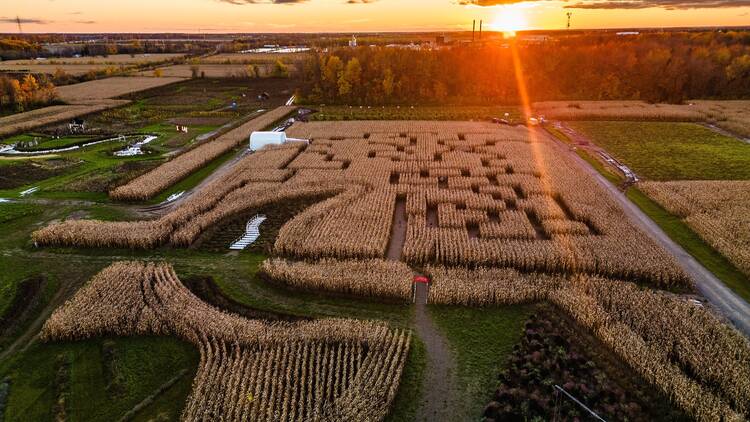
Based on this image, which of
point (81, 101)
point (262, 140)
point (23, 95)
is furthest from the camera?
point (81, 101)

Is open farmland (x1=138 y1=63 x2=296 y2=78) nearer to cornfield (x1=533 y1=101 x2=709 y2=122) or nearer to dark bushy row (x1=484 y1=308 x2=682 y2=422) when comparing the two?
cornfield (x1=533 y1=101 x2=709 y2=122)

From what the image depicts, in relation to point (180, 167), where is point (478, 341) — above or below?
below

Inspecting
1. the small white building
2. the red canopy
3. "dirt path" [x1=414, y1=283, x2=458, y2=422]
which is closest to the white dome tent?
the small white building

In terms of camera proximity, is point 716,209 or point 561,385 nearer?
point 561,385

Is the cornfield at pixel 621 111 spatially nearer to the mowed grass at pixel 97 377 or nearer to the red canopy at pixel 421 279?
the red canopy at pixel 421 279

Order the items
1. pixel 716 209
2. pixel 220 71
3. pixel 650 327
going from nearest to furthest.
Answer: pixel 650 327, pixel 716 209, pixel 220 71

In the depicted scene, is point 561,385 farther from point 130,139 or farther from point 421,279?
point 130,139

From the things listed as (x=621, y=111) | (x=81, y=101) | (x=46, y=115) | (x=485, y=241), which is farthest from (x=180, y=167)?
(x=621, y=111)

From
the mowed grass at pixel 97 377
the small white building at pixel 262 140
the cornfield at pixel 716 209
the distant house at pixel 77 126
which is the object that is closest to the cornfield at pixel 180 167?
the small white building at pixel 262 140
